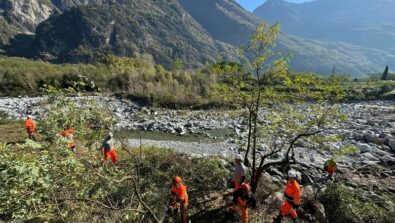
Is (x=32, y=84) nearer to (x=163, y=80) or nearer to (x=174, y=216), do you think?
(x=163, y=80)

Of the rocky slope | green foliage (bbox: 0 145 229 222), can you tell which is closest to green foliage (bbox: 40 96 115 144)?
green foliage (bbox: 0 145 229 222)

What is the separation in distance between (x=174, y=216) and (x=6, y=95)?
35.5 m

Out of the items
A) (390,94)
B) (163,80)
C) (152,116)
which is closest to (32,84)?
(163,80)

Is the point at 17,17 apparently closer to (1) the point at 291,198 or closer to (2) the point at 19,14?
(2) the point at 19,14

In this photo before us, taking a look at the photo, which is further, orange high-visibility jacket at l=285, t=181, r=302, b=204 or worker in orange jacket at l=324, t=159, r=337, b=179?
worker in orange jacket at l=324, t=159, r=337, b=179

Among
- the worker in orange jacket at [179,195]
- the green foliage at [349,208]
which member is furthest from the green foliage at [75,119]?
the green foliage at [349,208]

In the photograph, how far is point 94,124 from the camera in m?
6.47

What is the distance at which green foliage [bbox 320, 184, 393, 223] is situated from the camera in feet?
32.2

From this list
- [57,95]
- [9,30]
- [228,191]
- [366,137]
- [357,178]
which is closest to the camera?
[57,95]

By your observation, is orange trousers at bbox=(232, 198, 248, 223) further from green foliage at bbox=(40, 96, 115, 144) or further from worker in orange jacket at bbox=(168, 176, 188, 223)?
green foliage at bbox=(40, 96, 115, 144)

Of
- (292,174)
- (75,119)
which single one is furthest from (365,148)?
(75,119)

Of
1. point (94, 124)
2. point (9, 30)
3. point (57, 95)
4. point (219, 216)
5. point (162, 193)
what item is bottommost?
point (219, 216)

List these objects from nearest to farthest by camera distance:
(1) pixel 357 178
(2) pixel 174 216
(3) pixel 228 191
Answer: (2) pixel 174 216, (3) pixel 228 191, (1) pixel 357 178

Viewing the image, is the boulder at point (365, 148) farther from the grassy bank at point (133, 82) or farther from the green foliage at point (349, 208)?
the grassy bank at point (133, 82)
